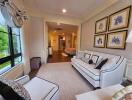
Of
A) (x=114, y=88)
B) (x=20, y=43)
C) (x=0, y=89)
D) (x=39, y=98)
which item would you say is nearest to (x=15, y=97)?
(x=0, y=89)

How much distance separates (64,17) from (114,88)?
4.05 metres

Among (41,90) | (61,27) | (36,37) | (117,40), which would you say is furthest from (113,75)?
(61,27)

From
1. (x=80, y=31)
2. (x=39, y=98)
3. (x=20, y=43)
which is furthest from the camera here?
(x=80, y=31)

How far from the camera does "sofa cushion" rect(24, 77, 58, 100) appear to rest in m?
1.17

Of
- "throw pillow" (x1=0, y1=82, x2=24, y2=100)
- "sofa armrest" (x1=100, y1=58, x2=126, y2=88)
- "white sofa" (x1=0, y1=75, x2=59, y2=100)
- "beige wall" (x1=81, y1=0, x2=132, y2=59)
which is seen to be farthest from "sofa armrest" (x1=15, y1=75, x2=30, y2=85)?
"beige wall" (x1=81, y1=0, x2=132, y2=59)

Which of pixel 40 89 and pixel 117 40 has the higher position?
pixel 117 40

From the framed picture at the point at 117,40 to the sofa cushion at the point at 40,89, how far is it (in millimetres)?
2195

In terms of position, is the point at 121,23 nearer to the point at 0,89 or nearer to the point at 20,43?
the point at 0,89

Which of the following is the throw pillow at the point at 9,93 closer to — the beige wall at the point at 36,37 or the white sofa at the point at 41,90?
the white sofa at the point at 41,90

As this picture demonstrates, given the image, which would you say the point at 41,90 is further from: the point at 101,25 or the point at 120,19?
the point at 101,25

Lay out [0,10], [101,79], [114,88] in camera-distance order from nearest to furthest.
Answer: [114,88]
[0,10]
[101,79]

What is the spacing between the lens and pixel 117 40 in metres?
2.43

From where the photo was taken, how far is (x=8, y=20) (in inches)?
65.2

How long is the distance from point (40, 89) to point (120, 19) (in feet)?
9.09
